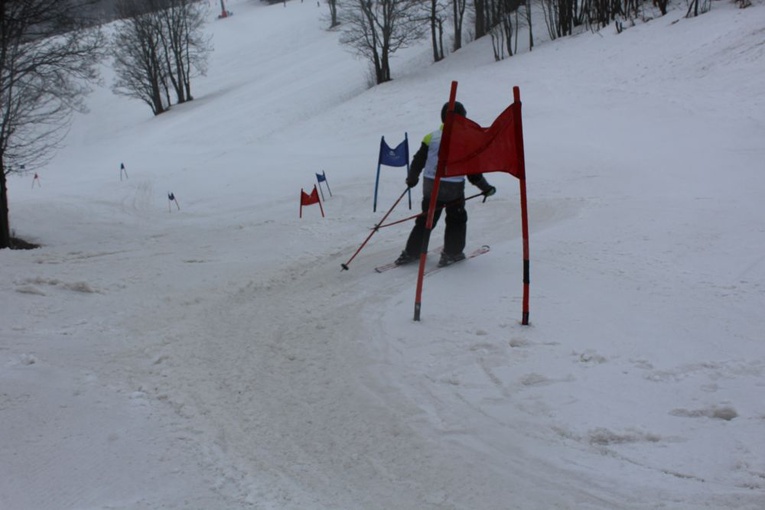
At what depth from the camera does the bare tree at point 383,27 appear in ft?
112

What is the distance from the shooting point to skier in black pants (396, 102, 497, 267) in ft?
24.2

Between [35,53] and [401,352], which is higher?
[35,53]

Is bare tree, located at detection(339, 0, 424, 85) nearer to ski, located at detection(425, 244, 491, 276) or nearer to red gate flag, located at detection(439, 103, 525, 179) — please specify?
ski, located at detection(425, 244, 491, 276)

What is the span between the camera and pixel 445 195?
24.7ft

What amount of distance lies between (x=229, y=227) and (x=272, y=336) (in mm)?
5878

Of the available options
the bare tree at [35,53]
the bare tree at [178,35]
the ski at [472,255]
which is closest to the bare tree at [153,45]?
the bare tree at [178,35]

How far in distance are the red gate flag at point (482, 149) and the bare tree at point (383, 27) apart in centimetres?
3083

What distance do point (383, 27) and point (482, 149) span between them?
31.5m

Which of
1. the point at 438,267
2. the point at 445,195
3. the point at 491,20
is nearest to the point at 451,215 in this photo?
the point at 445,195

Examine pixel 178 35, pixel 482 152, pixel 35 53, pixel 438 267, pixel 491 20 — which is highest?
pixel 178 35

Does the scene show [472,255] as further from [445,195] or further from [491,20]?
[491,20]

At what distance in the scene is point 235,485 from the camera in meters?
3.49

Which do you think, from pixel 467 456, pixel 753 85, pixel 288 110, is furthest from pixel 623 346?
pixel 288 110

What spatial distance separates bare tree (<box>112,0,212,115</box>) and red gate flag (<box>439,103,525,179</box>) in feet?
146
